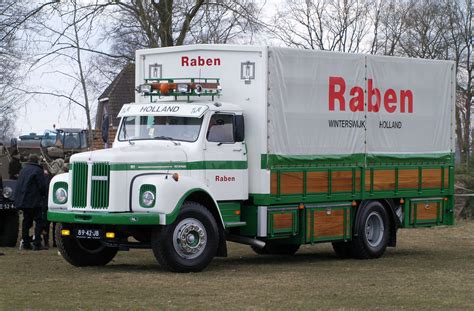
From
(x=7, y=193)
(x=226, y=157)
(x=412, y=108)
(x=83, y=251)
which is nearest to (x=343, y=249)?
(x=412, y=108)

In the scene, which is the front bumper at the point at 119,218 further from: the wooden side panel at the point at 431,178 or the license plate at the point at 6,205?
the wooden side panel at the point at 431,178

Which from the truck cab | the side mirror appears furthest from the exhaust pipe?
the side mirror

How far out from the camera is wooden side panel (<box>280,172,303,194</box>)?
17.4m

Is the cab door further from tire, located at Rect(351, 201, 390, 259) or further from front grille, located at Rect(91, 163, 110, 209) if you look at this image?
tire, located at Rect(351, 201, 390, 259)

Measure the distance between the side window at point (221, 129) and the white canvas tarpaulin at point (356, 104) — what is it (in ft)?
2.27

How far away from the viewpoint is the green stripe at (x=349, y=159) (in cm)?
1722

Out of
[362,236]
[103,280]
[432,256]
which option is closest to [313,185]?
[362,236]

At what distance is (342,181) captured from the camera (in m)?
18.5

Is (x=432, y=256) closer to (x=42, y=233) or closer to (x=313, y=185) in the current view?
(x=313, y=185)

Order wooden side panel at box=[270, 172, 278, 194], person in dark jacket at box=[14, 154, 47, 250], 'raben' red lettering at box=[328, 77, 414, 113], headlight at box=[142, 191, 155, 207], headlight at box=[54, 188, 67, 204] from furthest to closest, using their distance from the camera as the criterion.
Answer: person in dark jacket at box=[14, 154, 47, 250] < 'raben' red lettering at box=[328, 77, 414, 113] < wooden side panel at box=[270, 172, 278, 194] < headlight at box=[54, 188, 67, 204] < headlight at box=[142, 191, 155, 207]

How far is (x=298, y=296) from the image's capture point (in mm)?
13180

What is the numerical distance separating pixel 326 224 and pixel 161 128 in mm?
3483

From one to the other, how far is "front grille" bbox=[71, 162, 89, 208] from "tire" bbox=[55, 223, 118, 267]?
0.80 m

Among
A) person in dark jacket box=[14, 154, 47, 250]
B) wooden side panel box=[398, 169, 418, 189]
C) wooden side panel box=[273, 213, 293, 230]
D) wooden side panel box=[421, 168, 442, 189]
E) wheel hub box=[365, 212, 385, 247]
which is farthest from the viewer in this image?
wooden side panel box=[421, 168, 442, 189]
